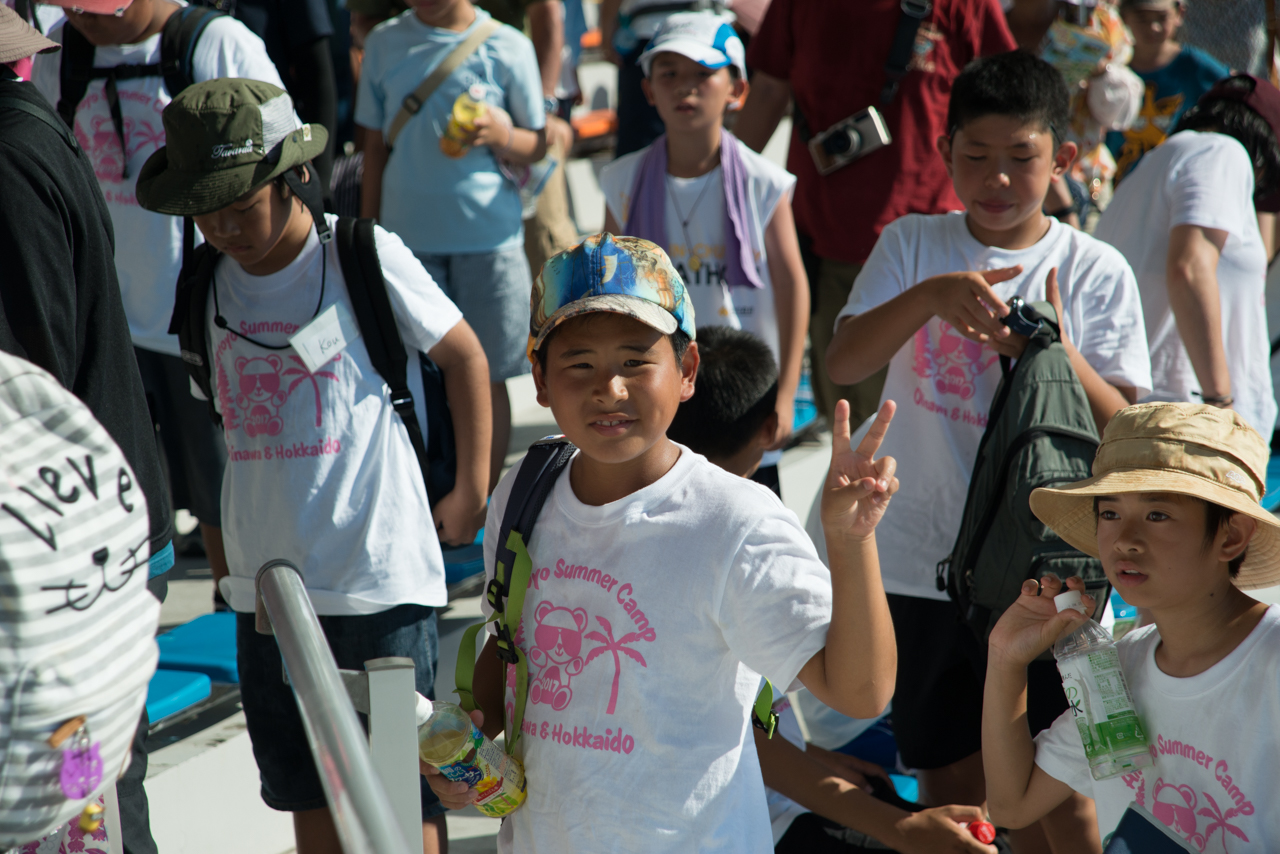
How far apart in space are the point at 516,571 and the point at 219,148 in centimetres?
112

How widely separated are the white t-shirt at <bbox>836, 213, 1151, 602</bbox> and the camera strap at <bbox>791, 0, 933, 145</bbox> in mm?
1152

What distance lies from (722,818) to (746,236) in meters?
2.19

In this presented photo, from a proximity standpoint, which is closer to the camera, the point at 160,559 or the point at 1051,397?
the point at 160,559

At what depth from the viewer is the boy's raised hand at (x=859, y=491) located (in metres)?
1.51

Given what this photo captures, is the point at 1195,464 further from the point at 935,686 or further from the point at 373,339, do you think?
the point at 373,339

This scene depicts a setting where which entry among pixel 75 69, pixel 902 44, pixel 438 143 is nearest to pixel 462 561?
pixel 438 143

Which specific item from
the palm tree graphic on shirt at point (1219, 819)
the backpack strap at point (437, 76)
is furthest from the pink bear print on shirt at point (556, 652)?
the backpack strap at point (437, 76)

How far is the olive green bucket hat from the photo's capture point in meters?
2.30

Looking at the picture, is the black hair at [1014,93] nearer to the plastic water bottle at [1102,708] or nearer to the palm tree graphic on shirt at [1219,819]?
the plastic water bottle at [1102,708]

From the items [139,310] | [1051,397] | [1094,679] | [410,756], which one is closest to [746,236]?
[1051,397]

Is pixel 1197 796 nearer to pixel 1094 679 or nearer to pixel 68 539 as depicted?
pixel 1094 679

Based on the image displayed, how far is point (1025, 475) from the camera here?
227cm

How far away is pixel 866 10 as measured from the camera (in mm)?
3740

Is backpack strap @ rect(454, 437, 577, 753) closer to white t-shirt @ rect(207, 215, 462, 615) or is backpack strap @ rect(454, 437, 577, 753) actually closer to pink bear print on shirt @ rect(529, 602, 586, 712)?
pink bear print on shirt @ rect(529, 602, 586, 712)
